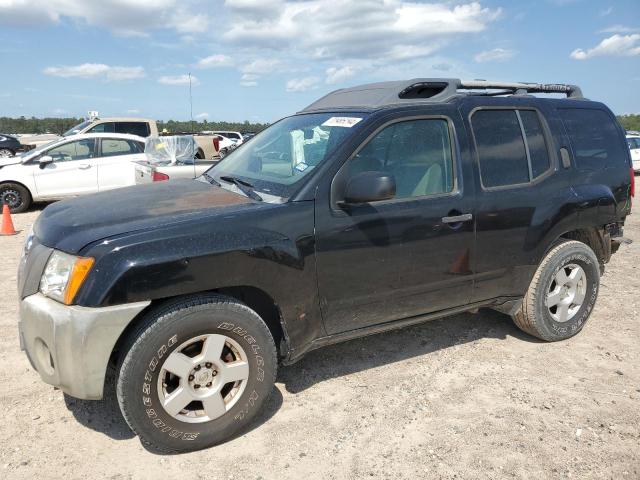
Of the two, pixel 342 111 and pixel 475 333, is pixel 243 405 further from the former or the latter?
pixel 475 333

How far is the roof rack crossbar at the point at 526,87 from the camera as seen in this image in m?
3.96

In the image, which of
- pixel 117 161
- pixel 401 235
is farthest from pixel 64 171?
pixel 401 235

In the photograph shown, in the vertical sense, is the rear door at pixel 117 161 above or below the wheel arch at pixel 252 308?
→ above

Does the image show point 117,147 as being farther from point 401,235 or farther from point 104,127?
point 401,235

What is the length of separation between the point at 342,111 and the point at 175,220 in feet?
4.93

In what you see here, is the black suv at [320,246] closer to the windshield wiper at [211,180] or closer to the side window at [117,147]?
the windshield wiper at [211,180]

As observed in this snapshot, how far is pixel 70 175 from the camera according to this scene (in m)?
10.1

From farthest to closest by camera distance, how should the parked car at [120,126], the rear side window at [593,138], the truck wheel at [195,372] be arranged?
the parked car at [120,126] < the rear side window at [593,138] < the truck wheel at [195,372]

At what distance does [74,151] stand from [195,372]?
29.1 ft

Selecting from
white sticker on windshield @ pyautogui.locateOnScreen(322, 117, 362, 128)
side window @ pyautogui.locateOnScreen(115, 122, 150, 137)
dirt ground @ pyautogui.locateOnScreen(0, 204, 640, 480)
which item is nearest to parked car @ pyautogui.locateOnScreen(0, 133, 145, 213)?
side window @ pyautogui.locateOnScreen(115, 122, 150, 137)

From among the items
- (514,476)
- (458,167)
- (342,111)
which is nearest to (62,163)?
(342,111)

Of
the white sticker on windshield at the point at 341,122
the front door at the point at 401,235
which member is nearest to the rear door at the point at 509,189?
the front door at the point at 401,235

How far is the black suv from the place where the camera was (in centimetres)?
259

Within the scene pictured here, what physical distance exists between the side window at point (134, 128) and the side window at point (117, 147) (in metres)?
4.80
